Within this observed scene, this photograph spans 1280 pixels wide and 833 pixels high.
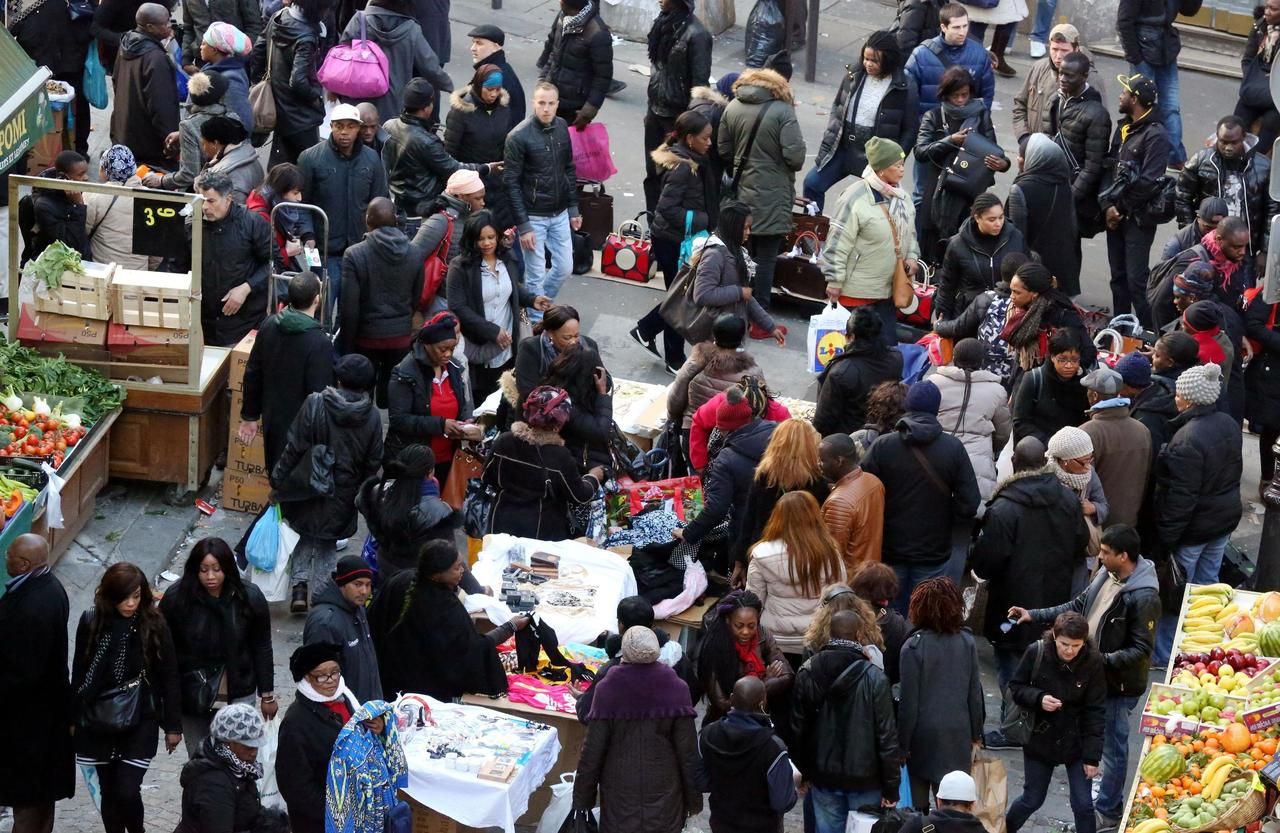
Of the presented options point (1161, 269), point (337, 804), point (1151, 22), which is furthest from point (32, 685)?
point (1151, 22)

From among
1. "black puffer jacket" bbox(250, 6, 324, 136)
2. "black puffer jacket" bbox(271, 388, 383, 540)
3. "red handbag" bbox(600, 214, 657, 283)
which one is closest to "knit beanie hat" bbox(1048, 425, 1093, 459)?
"black puffer jacket" bbox(271, 388, 383, 540)

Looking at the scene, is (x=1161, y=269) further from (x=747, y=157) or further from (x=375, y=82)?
(x=375, y=82)

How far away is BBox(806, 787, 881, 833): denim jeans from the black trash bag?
10360 millimetres

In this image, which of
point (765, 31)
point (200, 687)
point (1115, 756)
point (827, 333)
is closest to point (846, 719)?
point (1115, 756)

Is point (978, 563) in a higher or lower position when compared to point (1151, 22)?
lower

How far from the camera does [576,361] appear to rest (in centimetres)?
1101

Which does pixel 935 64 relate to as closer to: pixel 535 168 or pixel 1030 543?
pixel 535 168

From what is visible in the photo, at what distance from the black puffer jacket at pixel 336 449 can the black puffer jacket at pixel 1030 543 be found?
3.27 metres

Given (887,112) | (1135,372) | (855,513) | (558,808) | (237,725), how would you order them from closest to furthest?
1. (237,725)
2. (558,808)
3. (855,513)
4. (1135,372)
5. (887,112)

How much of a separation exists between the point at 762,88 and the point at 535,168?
173cm

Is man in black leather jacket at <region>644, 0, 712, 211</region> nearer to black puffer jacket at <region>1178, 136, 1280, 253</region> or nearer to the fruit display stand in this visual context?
black puffer jacket at <region>1178, 136, 1280, 253</region>

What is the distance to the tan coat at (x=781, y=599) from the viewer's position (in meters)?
9.87

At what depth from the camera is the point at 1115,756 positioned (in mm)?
9773

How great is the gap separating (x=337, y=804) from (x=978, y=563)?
3.87m
